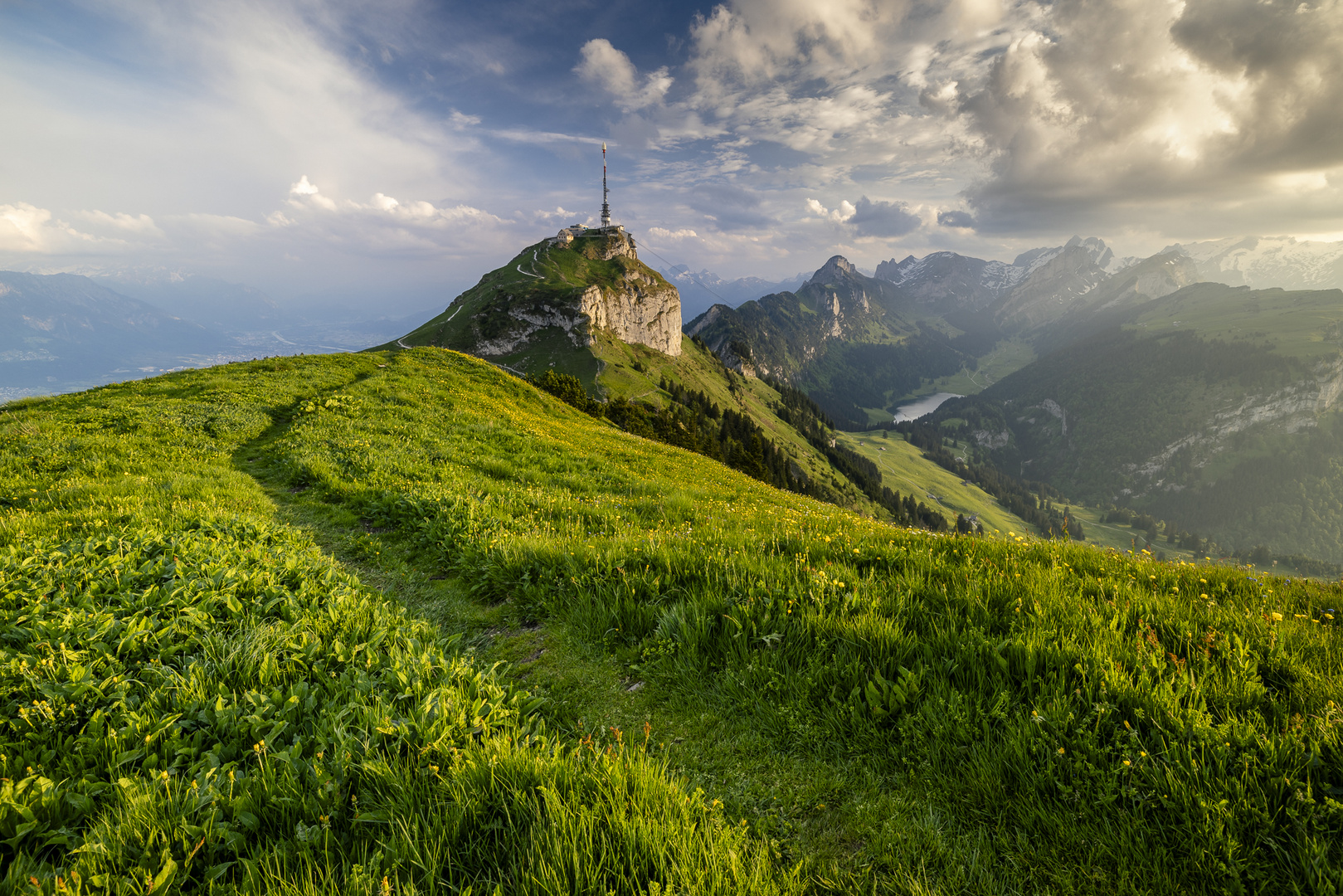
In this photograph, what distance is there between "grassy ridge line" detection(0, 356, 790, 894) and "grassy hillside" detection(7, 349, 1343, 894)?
0.08 feet

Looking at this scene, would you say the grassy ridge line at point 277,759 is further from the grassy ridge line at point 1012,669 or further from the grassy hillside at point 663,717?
the grassy ridge line at point 1012,669

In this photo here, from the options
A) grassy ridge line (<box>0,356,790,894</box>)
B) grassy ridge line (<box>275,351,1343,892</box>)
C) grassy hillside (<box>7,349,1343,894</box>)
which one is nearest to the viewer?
grassy ridge line (<box>0,356,790,894</box>)

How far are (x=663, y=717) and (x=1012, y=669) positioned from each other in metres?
3.10

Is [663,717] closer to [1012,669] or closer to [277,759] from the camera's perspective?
[277,759]

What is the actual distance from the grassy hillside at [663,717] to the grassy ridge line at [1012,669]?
3 centimetres

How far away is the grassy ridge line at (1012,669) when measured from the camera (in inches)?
116

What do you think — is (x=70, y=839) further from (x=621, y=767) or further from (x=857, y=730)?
(x=857, y=730)

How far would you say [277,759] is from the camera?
328 centimetres

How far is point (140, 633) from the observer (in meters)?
4.48

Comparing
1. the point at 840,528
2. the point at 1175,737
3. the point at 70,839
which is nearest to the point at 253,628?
the point at 70,839

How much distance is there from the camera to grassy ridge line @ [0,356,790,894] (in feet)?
8.61

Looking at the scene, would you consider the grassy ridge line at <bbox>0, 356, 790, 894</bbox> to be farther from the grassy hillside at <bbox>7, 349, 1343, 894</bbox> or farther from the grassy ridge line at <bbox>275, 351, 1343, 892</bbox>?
the grassy ridge line at <bbox>275, 351, 1343, 892</bbox>

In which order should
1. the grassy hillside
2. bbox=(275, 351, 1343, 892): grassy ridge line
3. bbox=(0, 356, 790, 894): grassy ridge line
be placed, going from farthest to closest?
bbox=(275, 351, 1343, 892): grassy ridge line, the grassy hillside, bbox=(0, 356, 790, 894): grassy ridge line

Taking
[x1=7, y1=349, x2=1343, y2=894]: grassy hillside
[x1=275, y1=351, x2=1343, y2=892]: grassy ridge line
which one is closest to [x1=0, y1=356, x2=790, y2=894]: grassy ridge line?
[x1=7, y1=349, x2=1343, y2=894]: grassy hillside
